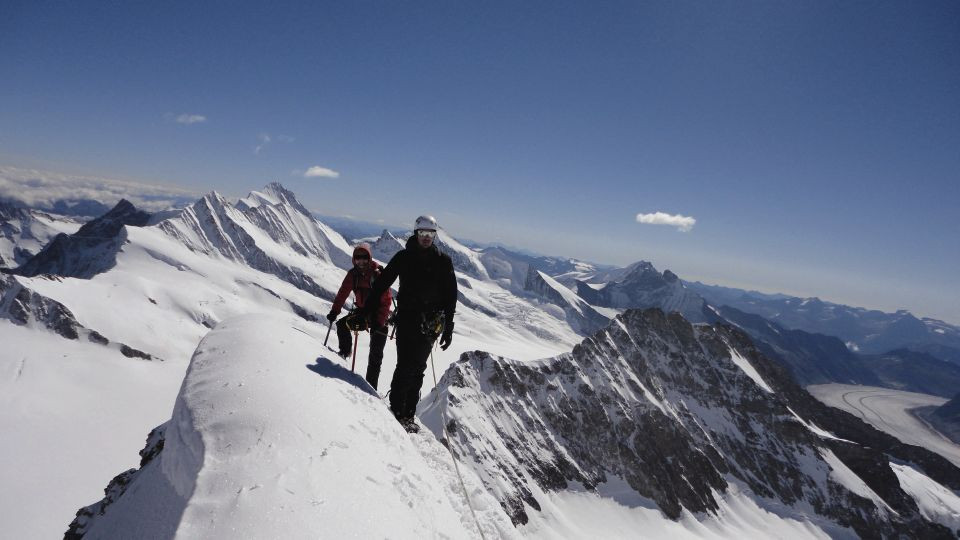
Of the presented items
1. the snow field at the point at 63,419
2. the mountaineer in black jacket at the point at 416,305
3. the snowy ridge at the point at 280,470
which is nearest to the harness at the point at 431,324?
the mountaineer in black jacket at the point at 416,305

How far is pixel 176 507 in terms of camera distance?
5.23m

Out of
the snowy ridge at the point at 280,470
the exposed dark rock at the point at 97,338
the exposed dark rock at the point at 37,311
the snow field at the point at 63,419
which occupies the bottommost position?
the snow field at the point at 63,419

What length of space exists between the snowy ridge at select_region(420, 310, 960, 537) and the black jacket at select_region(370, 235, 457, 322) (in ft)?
251

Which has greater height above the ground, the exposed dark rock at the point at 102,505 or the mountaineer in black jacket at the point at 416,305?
the mountaineer in black jacket at the point at 416,305

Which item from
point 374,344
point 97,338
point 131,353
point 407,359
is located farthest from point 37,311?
point 407,359

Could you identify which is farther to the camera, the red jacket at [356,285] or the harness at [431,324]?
the red jacket at [356,285]

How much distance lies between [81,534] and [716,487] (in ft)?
490

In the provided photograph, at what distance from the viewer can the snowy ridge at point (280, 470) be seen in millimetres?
5137

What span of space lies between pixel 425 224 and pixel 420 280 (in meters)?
1.42

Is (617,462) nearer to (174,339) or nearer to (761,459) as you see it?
(761,459)

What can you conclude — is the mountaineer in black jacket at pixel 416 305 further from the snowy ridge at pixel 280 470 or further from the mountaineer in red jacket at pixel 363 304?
the snowy ridge at pixel 280 470

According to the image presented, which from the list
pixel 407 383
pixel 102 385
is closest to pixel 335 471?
pixel 407 383

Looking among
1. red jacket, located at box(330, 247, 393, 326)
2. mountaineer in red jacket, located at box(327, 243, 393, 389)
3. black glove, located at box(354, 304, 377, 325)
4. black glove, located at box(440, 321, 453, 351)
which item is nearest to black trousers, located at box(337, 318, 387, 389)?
mountaineer in red jacket, located at box(327, 243, 393, 389)

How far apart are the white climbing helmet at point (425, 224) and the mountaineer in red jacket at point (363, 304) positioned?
7.08ft
